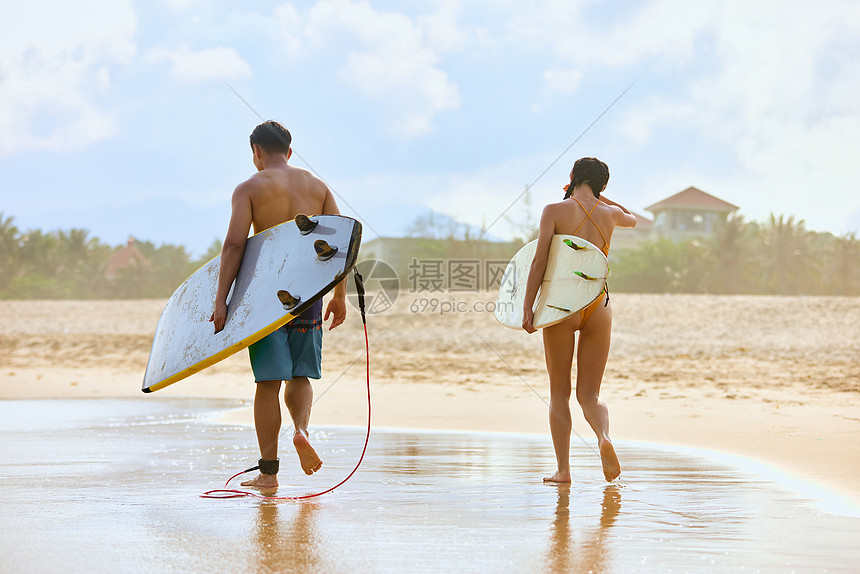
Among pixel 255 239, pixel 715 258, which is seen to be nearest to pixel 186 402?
pixel 255 239

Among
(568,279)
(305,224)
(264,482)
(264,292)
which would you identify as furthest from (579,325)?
(264,482)

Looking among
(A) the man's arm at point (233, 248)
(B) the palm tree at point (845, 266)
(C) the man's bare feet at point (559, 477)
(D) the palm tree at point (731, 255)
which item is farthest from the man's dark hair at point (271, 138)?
(B) the palm tree at point (845, 266)

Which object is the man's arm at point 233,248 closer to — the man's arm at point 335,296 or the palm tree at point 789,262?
the man's arm at point 335,296

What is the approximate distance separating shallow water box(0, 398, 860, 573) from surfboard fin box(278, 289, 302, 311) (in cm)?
88

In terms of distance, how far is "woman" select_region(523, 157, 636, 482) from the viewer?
4266 millimetres

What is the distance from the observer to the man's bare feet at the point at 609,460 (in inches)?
158

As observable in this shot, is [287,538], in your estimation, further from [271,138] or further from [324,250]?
[271,138]

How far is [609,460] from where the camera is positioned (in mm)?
4035

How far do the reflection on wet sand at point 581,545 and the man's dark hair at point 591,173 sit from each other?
1.71m

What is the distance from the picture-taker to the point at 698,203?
185ft

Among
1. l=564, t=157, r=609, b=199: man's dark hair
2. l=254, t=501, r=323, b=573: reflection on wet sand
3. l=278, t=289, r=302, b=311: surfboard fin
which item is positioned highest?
l=564, t=157, r=609, b=199: man's dark hair

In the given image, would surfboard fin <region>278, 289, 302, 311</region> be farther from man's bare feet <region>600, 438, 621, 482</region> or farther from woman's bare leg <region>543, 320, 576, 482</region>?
man's bare feet <region>600, 438, 621, 482</region>

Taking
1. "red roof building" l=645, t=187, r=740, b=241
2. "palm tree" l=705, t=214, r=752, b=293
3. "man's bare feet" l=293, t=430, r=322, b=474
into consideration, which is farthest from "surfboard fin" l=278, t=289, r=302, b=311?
"red roof building" l=645, t=187, r=740, b=241

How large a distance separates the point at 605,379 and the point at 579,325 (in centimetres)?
726
